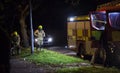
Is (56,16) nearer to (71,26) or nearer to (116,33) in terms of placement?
(71,26)

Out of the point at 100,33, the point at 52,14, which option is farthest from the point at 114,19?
the point at 52,14

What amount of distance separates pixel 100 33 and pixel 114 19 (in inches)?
63.2

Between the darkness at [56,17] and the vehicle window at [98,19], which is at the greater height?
the darkness at [56,17]

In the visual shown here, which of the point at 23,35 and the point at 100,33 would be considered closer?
the point at 100,33

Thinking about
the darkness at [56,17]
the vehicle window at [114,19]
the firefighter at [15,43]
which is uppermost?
the darkness at [56,17]

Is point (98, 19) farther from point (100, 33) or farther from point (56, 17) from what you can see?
point (56, 17)

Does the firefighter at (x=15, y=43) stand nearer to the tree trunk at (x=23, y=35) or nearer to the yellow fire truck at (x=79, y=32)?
the yellow fire truck at (x=79, y=32)

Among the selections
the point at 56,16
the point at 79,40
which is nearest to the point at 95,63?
the point at 79,40

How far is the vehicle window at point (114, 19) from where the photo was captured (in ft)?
44.8

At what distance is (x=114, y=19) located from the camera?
13.8 metres

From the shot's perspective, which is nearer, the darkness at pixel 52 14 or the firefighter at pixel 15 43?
the firefighter at pixel 15 43

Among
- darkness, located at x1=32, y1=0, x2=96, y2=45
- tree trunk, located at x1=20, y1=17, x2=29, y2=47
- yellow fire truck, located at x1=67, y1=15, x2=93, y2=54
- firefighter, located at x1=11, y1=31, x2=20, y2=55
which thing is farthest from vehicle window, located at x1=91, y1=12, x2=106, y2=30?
darkness, located at x1=32, y1=0, x2=96, y2=45

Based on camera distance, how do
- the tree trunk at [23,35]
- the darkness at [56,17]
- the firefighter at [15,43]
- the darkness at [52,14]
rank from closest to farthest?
1. the firefighter at [15,43]
2. the tree trunk at [23,35]
3. the darkness at [52,14]
4. the darkness at [56,17]

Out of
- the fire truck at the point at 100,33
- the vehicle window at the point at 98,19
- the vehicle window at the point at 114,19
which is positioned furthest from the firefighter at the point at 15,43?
the vehicle window at the point at 114,19
